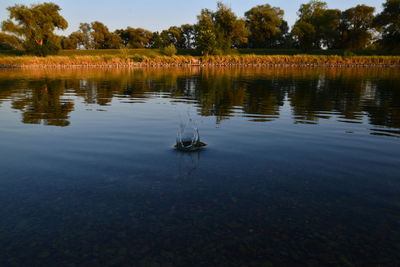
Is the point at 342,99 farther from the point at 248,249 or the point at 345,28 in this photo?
the point at 345,28

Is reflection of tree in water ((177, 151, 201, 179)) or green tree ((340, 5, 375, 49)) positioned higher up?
green tree ((340, 5, 375, 49))

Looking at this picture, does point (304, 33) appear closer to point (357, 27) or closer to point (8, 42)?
point (357, 27)

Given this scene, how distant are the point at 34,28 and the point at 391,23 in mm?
100233

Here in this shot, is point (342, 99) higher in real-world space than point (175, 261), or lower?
higher

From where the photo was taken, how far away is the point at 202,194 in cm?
715

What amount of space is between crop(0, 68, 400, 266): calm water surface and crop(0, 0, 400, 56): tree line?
79048 mm

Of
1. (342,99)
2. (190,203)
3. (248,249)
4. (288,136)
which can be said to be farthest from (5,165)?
(342,99)

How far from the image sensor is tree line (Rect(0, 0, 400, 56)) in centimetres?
8656

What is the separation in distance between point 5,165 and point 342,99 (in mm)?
22021

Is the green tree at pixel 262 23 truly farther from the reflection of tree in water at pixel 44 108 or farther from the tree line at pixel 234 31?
the reflection of tree in water at pixel 44 108

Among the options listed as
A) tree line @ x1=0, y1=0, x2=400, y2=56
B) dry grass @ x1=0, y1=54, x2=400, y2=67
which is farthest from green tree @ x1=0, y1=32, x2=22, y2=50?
dry grass @ x1=0, y1=54, x2=400, y2=67

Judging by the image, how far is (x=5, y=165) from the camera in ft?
29.2

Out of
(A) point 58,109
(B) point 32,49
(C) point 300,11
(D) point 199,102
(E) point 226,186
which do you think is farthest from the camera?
(C) point 300,11

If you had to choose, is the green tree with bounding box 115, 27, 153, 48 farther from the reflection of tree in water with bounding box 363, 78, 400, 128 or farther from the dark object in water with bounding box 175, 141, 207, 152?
the dark object in water with bounding box 175, 141, 207, 152
